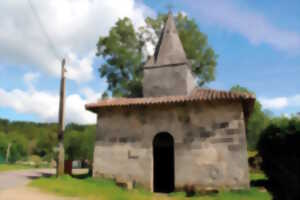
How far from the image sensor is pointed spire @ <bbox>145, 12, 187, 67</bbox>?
14086 millimetres

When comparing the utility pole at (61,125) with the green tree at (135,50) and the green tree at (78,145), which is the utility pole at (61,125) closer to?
the green tree at (135,50)

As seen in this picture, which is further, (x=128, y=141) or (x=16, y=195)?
(x=128, y=141)

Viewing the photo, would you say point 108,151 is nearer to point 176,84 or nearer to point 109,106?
point 109,106

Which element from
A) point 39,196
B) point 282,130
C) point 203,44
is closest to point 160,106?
point 282,130

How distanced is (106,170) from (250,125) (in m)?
29.3

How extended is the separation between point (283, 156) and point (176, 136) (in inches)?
174

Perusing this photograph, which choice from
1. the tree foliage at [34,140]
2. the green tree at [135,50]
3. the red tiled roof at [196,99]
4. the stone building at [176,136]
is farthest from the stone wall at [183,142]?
the tree foliage at [34,140]

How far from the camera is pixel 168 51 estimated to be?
1456 cm

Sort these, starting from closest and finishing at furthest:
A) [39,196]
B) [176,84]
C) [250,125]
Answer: [39,196]
[176,84]
[250,125]

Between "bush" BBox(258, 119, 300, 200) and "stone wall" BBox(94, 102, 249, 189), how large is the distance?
114 centimetres

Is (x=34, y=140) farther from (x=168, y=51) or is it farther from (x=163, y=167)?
(x=168, y=51)

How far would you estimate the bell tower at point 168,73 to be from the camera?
13.3 meters

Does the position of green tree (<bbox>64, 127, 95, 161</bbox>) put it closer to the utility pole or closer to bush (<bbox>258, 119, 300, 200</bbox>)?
the utility pole

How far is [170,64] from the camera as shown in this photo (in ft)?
45.5
